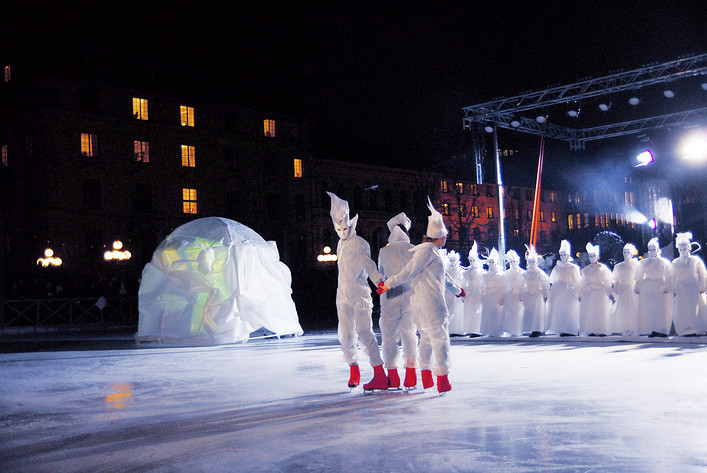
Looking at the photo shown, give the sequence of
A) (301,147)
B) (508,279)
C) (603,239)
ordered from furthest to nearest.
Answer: (301,147)
(603,239)
(508,279)

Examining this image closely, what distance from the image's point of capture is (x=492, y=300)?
1703cm

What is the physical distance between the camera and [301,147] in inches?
1955

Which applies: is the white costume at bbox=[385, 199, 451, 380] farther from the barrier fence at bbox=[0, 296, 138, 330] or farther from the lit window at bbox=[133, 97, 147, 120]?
the lit window at bbox=[133, 97, 147, 120]

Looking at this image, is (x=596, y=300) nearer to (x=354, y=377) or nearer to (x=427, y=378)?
(x=427, y=378)

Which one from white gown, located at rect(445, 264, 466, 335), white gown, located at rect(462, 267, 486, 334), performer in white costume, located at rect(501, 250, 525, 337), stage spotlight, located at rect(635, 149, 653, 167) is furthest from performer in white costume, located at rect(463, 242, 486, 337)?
stage spotlight, located at rect(635, 149, 653, 167)

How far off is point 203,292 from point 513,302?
6.98 meters

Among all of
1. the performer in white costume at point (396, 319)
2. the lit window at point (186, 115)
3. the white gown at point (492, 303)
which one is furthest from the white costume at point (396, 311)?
the lit window at point (186, 115)

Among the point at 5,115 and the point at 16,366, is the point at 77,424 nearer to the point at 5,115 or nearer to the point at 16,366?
the point at 16,366

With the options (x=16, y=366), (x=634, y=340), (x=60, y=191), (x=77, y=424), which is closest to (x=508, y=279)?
(x=634, y=340)

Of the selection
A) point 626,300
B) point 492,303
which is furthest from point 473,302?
point 626,300

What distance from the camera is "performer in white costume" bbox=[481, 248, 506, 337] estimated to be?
16.8 meters

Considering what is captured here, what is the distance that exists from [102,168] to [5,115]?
576cm

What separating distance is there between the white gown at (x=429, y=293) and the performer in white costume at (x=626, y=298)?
8173 mm

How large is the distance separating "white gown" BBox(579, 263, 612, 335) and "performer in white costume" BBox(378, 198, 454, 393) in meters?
7.99
